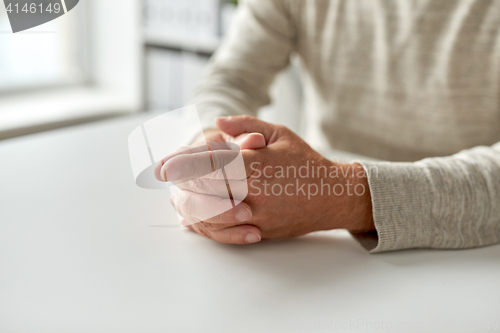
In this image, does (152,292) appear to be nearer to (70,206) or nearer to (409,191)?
(70,206)

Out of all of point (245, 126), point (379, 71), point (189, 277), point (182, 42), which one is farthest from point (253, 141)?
point (182, 42)

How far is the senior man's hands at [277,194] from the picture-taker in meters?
0.50

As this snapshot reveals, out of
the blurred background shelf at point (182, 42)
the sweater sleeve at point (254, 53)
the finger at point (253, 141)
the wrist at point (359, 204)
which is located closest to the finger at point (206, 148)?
the finger at point (253, 141)

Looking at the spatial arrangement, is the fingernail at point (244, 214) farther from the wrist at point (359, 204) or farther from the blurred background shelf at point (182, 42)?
the blurred background shelf at point (182, 42)

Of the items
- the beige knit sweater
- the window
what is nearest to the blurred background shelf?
the window

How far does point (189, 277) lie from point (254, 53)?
2.15 feet

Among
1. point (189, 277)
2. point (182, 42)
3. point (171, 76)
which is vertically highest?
point (189, 277)

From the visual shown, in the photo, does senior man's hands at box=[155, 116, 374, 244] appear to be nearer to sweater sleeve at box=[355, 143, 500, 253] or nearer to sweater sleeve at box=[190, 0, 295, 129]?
sweater sleeve at box=[355, 143, 500, 253]

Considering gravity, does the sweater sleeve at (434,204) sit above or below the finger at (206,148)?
below

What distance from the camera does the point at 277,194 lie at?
514 mm

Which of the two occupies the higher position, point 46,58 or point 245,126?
point 245,126

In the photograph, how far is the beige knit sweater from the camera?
833mm

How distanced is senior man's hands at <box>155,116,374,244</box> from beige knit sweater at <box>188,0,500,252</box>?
19cm

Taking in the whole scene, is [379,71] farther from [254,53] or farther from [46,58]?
[46,58]
